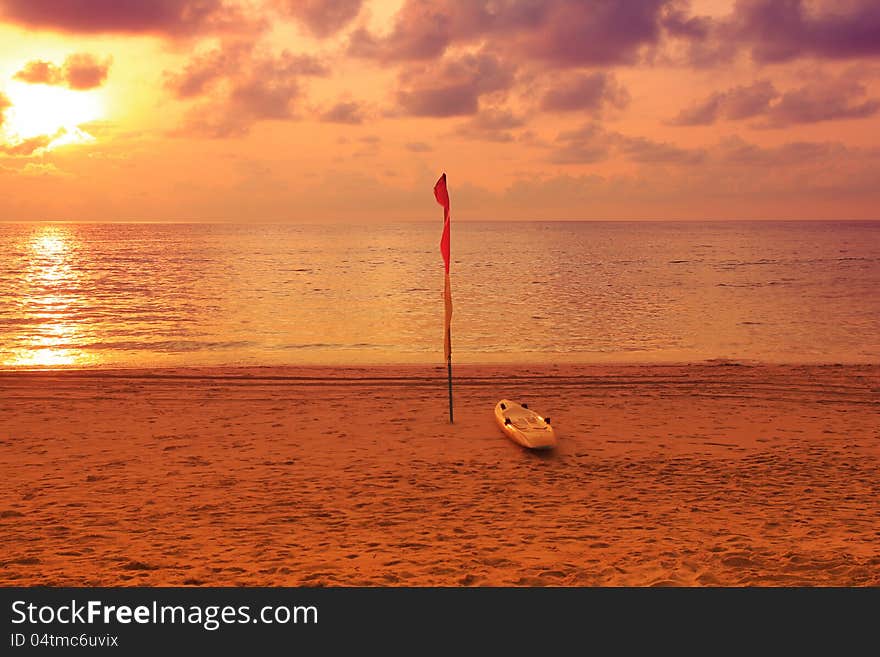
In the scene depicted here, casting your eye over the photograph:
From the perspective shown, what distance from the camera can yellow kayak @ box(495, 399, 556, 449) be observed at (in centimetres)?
1198

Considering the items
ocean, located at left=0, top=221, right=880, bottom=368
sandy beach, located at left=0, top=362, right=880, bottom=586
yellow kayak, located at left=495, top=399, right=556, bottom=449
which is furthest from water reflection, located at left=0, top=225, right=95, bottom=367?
yellow kayak, located at left=495, top=399, right=556, bottom=449

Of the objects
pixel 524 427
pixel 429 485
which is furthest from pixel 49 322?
pixel 429 485

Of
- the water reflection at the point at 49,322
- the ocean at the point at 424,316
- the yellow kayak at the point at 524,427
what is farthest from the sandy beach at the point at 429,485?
the ocean at the point at 424,316

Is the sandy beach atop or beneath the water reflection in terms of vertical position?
beneath

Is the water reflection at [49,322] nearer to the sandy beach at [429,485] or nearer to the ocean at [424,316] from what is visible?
the ocean at [424,316]

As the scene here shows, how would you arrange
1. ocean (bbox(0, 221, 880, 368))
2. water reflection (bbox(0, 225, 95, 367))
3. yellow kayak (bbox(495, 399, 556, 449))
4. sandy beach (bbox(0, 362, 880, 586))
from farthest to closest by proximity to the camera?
ocean (bbox(0, 221, 880, 368))
water reflection (bbox(0, 225, 95, 367))
yellow kayak (bbox(495, 399, 556, 449))
sandy beach (bbox(0, 362, 880, 586))

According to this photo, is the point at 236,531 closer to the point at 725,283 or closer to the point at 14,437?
the point at 14,437

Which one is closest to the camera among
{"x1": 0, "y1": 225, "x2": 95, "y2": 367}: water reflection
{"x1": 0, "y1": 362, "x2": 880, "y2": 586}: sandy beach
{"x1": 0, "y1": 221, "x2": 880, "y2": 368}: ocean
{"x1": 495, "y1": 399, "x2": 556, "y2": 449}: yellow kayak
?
{"x1": 0, "y1": 362, "x2": 880, "y2": 586}: sandy beach

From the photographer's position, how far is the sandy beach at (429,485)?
734 cm

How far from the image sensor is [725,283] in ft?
191

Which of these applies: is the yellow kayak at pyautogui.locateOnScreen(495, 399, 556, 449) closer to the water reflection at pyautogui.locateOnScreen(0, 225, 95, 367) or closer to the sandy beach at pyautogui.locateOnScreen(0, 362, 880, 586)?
the sandy beach at pyautogui.locateOnScreen(0, 362, 880, 586)

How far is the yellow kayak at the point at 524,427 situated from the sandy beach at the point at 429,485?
25cm

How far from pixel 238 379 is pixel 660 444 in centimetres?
1061

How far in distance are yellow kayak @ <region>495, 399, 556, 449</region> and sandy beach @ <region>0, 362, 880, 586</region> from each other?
0.81 feet
